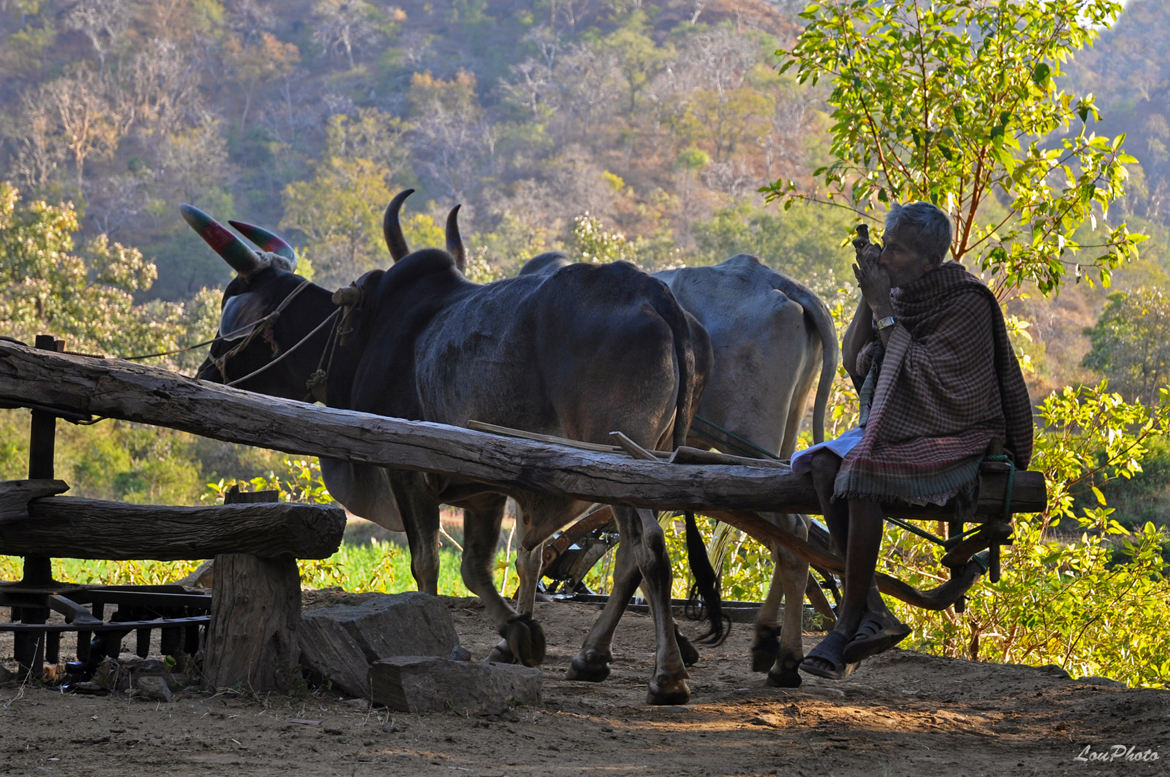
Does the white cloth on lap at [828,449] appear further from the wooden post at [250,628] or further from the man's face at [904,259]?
the wooden post at [250,628]

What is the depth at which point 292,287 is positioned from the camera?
→ 20.0 ft

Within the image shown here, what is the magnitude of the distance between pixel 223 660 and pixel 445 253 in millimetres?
2316

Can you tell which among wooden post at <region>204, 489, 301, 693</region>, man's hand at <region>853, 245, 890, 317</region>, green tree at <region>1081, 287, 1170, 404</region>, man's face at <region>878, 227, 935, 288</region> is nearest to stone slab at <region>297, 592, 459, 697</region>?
wooden post at <region>204, 489, 301, 693</region>

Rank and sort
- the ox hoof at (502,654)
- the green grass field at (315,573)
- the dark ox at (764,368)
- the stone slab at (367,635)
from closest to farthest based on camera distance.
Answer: the stone slab at (367,635), the ox hoof at (502,654), the dark ox at (764,368), the green grass field at (315,573)

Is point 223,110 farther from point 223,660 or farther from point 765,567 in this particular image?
point 223,660

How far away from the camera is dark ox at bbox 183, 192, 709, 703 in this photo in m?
4.43

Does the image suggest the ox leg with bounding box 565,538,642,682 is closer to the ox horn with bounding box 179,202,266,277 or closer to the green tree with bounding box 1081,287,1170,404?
the ox horn with bounding box 179,202,266,277

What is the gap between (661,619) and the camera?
4.29 meters

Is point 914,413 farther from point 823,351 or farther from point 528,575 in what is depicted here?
point 528,575

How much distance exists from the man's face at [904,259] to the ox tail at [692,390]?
1.17m

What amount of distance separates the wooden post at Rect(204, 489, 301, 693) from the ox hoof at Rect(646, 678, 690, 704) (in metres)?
1.20

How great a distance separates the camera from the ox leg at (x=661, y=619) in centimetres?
428

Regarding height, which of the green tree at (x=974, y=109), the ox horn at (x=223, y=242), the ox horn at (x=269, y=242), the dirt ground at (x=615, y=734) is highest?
the green tree at (x=974, y=109)

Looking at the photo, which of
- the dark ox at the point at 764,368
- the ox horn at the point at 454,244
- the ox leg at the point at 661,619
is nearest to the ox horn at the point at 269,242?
the ox horn at the point at 454,244
